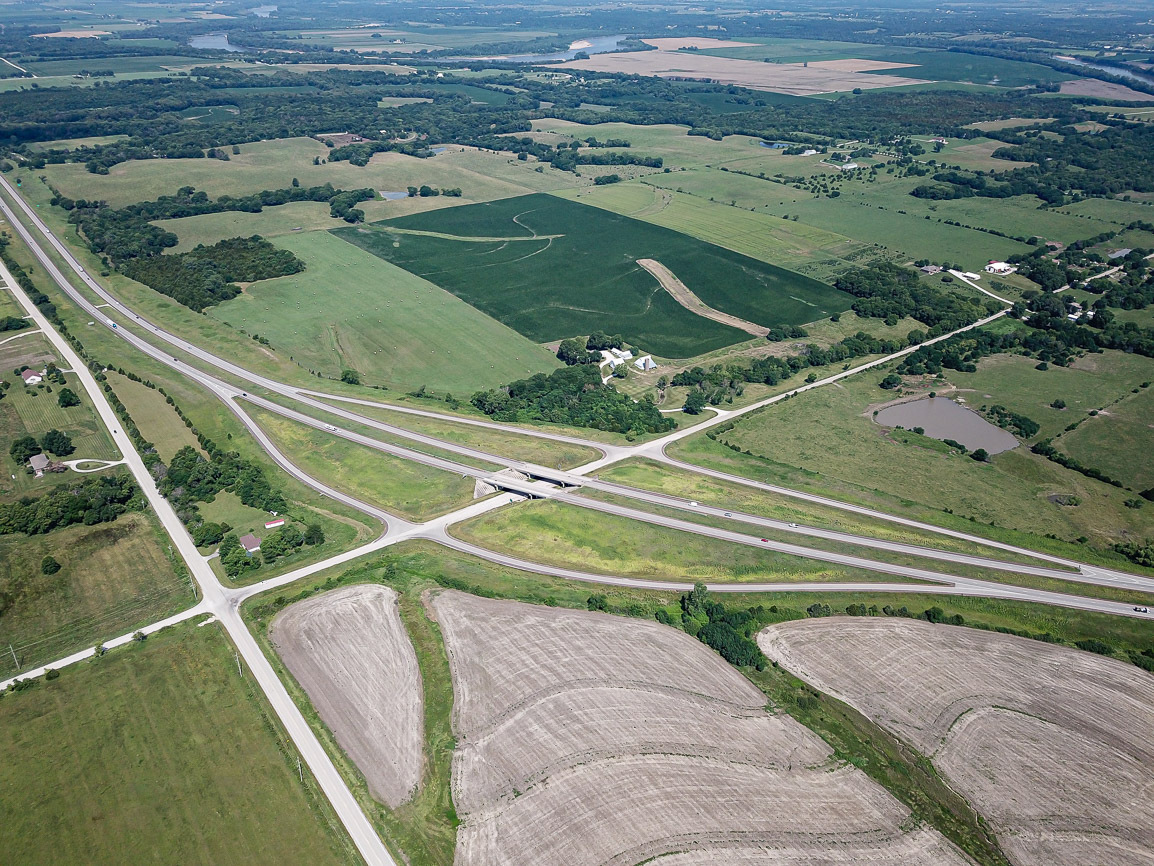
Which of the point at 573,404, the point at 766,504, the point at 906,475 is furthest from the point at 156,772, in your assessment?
the point at 906,475

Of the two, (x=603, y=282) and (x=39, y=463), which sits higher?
(x=603, y=282)

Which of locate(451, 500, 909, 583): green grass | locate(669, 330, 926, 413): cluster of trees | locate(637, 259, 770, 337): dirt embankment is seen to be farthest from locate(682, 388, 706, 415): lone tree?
locate(451, 500, 909, 583): green grass

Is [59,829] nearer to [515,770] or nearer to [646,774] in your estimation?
[515,770]

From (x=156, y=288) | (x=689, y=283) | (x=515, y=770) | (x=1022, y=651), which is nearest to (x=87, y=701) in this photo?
(x=515, y=770)

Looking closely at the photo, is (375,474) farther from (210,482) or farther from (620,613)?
(620,613)

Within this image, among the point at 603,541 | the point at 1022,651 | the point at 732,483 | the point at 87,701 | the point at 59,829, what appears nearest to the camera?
the point at 59,829

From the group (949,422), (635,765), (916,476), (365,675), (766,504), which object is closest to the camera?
(635,765)
